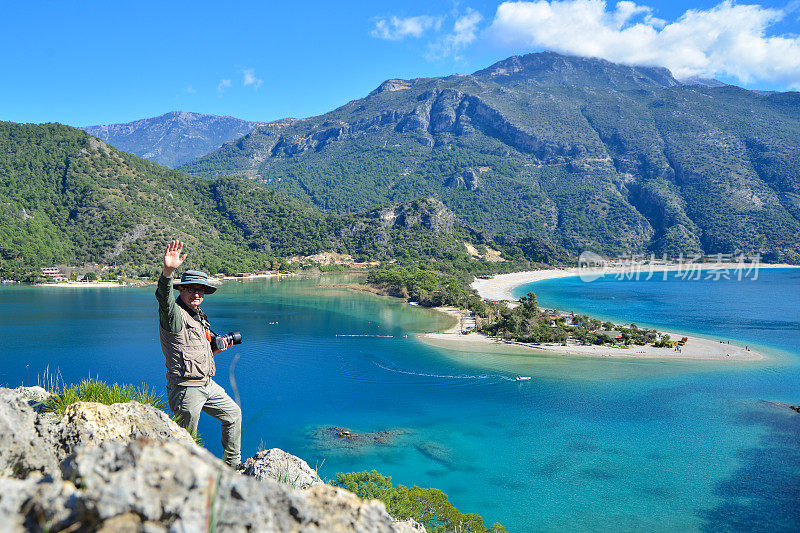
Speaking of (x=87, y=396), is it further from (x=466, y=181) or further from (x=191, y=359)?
(x=466, y=181)

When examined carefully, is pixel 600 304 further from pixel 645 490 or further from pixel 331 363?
pixel 645 490

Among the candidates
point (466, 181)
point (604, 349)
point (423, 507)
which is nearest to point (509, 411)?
point (423, 507)

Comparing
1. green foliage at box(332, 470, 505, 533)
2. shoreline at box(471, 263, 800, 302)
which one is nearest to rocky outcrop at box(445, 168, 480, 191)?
shoreline at box(471, 263, 800, 302)

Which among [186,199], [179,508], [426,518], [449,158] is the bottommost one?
[426,518]

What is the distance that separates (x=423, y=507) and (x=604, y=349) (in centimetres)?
2835

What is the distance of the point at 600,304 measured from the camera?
60344 mm

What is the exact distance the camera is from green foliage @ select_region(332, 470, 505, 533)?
37.9ft

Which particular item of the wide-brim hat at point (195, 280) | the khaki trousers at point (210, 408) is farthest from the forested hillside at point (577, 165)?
the wide-brim hat at point (195, 280)

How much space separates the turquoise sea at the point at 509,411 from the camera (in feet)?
49.5

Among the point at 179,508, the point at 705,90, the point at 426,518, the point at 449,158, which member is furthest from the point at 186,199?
the point at 705,90

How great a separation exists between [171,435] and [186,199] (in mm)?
115983

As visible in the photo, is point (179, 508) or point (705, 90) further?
point (705, 90)

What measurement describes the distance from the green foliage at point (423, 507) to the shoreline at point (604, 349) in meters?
23.2

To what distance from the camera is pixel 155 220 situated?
85188mm
